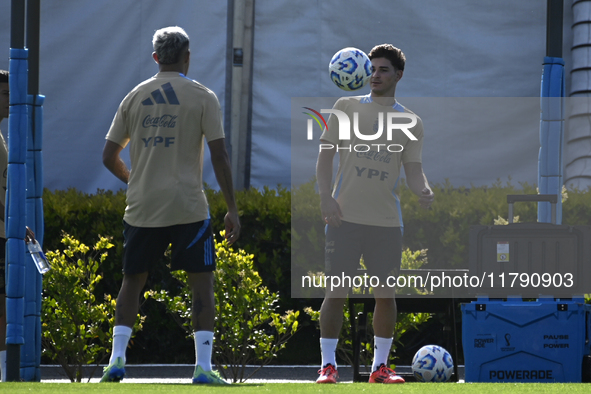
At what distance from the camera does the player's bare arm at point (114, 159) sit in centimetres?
482

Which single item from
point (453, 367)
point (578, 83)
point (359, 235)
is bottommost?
point (453, 367)

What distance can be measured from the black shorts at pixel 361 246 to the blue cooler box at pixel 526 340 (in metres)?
0.64

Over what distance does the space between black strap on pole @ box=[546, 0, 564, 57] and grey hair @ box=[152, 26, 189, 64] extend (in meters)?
2.69

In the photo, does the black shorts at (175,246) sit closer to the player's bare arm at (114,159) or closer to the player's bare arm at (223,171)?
the player's bare arm at (223,171)

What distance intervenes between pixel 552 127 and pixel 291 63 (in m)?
4.74

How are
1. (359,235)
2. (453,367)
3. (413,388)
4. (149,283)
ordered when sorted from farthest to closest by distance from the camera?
(149,283), (453,367), (359,235), (413,388)

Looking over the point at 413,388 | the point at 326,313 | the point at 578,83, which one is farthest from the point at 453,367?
the point at 578,83

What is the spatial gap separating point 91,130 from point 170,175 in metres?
5.89

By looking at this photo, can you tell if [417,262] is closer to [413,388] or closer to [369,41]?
[413,388]

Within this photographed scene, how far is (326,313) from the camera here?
542 centimetres

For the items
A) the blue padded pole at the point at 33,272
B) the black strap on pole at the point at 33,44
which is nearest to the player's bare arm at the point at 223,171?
the blue padded pole at the point at 33,272

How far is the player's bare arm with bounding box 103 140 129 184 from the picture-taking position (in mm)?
4825

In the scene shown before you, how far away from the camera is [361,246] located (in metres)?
5.40
